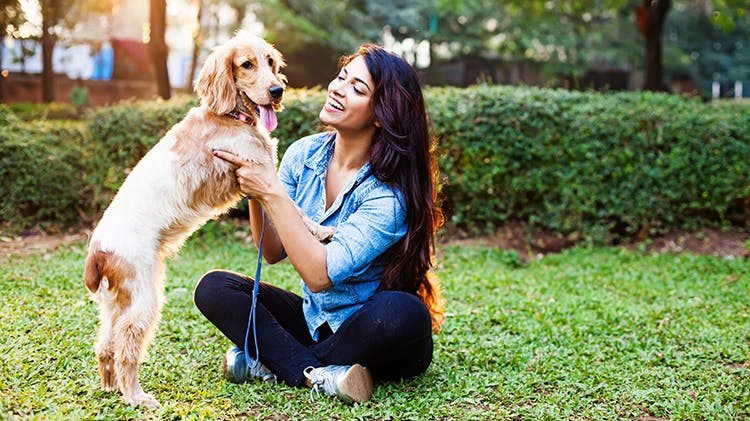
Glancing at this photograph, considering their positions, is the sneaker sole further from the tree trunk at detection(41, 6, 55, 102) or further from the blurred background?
the tree trunk at detection(41, 6, 55, 102)

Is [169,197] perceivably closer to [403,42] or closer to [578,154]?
[578,154]

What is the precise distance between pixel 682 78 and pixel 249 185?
2596 centimetres

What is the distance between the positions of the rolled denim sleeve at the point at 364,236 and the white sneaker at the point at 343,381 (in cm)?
40

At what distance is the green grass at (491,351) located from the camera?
313 cm

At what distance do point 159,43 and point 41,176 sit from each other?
3.74 meters

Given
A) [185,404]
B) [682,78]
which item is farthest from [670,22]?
[185,404]

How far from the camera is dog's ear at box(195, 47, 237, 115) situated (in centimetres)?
298

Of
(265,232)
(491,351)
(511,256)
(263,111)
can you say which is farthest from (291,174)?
(511,256)

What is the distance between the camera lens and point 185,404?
120 inches

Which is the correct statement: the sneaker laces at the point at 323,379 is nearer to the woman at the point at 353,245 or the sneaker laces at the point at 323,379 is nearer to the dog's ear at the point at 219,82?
the woman at the point at 353,245

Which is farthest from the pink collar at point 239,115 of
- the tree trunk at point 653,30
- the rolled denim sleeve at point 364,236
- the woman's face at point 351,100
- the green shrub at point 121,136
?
the tree trunk at point 653,30

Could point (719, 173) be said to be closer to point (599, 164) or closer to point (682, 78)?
point (599, 164)

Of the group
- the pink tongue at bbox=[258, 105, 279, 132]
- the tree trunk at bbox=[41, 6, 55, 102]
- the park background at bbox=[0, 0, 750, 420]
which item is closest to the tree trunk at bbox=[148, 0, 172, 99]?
the park background at bbox=[0, 0, 750, 420]

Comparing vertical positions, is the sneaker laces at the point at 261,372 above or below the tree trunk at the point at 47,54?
below
